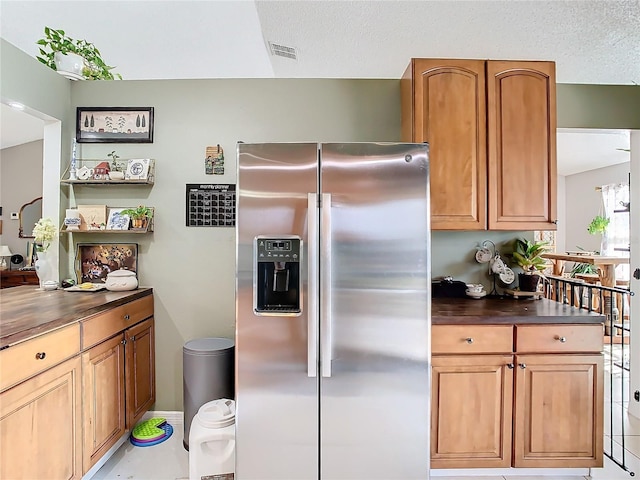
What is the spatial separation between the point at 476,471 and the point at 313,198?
1815 millimetres

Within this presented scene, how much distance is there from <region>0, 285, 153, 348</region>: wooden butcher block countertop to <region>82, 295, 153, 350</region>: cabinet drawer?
1.5 inches

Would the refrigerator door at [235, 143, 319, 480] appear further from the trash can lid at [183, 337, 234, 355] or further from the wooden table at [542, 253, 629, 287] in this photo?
the wooden table at [542, 253, 629, 287]

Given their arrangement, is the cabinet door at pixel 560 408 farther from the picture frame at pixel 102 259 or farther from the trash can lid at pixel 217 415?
the picture frame at pixel 102 259

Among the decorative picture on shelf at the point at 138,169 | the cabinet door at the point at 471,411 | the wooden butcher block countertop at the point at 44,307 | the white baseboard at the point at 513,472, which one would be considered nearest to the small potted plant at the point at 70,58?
the decorative picture on shelf at the point at 138,169

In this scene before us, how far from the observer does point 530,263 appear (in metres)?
2.61

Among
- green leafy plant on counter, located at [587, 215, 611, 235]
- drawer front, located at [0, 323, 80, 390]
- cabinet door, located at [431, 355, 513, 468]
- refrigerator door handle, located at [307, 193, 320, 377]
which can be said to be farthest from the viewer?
green leafy plant on counter, located at [587, 215, 611, 235]

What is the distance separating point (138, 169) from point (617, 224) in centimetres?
791

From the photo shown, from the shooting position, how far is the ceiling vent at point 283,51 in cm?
296

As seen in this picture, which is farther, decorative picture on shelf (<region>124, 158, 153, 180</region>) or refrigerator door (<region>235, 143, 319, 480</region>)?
decorative picture on shelf (<region>124, 158, 153, 180</region>)

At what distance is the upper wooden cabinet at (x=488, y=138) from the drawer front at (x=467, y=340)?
62 centimetres

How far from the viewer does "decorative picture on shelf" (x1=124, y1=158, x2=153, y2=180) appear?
2.64m

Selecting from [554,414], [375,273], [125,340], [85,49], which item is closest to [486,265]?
[554,414]

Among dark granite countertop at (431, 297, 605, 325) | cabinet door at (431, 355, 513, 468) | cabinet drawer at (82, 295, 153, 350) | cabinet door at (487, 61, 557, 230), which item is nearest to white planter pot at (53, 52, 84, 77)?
cabinet drawer at (82, 295, 153, 350)

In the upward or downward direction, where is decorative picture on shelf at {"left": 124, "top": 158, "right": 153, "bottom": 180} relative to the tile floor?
upward
